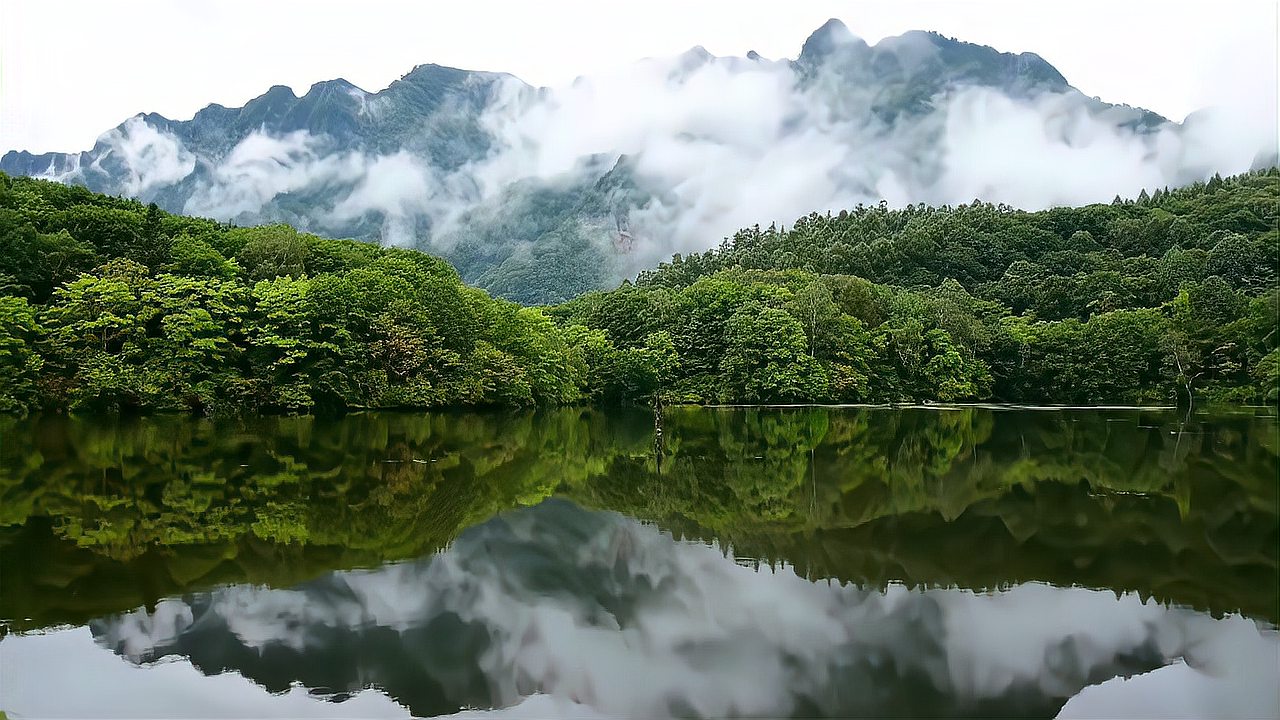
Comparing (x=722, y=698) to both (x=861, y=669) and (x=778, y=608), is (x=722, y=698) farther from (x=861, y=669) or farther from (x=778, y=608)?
(x=778, y=608)

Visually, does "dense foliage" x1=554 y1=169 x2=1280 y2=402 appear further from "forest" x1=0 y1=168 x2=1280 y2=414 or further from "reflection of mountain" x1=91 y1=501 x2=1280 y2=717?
"reflection of mountain" x1=91 y1=501 x2=1280 y2=717

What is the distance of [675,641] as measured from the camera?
25.1ft

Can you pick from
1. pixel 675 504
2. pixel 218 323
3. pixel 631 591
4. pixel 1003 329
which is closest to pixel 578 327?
pixel 218 323

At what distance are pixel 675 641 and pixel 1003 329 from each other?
61959 millimetres

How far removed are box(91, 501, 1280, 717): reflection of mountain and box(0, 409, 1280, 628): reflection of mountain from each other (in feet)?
2.45

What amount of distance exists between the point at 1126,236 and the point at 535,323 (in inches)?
2771

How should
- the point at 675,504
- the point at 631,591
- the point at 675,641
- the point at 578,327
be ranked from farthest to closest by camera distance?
the point at 578,327 → the point at 675,504 → the point at 631,591 → the point at 675,641

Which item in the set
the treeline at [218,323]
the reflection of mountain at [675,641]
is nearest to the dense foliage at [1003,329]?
the treeline at [218,323]

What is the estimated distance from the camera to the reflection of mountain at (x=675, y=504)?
9430mm

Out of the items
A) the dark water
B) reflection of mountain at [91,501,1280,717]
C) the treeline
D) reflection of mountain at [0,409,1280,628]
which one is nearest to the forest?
the treeline

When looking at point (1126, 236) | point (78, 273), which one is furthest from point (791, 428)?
point (1126, 236)

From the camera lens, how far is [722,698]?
21.4 feet

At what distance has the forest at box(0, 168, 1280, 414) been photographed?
34.8 metres

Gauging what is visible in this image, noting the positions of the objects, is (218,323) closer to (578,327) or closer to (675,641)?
(578,327)
